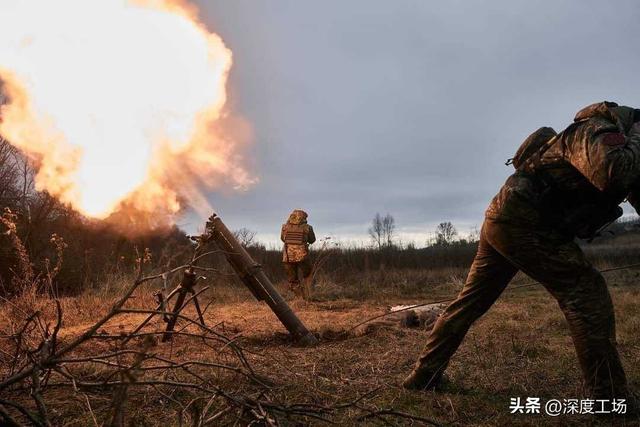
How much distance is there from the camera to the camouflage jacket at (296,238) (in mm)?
11742

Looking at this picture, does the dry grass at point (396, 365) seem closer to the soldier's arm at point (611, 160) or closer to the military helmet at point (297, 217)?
the soldier's arm at point (611, 160)

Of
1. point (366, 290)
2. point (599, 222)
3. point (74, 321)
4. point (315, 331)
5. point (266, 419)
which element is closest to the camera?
point (266, 419)

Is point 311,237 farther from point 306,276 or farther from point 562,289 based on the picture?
point 562,289

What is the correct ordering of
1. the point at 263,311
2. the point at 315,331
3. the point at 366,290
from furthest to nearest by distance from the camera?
the point at 366,290, the point at 263,311, the point at 315,331

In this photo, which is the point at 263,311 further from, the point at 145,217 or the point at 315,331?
the point at 145,217

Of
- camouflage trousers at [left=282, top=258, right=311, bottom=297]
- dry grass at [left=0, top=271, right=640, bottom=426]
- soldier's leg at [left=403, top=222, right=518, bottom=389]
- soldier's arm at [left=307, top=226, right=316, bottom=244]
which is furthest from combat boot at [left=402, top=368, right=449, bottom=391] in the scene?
soldier's arm at [left=307, top=226, right=316, bottom=244]

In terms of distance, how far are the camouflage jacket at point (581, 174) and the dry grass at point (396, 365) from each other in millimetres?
1317

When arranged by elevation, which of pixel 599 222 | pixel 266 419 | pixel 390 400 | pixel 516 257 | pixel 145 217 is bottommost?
pixel 390 400

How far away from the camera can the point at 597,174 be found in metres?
2.67

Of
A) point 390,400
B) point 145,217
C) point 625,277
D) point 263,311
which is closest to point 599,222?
point 390,400

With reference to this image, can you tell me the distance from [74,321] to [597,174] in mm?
7441

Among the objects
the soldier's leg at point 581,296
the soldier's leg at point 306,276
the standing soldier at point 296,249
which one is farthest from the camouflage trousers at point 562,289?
the standing soldier at point 296,249

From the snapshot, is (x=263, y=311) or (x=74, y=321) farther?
(x=263, y=311)

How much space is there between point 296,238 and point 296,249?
0.95ft
